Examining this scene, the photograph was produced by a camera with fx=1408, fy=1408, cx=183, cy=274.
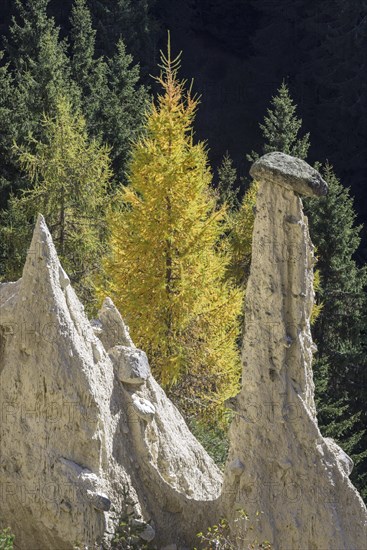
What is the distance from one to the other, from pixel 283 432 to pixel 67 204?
15.9 meters

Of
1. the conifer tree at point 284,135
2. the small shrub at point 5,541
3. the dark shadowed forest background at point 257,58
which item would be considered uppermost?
the dark shadowed forest background at point 257,58

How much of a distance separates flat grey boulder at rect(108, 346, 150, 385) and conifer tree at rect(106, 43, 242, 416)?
26.2ft

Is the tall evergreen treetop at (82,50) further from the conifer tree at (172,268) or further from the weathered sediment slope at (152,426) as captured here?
the weathered sediment slope at (152,426)

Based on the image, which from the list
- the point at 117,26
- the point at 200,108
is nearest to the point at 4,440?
the point at 117,26

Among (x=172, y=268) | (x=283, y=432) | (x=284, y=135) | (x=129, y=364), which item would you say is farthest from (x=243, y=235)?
(x=283, y=432)

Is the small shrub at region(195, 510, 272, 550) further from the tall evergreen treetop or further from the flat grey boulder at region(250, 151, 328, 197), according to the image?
the tall evergreen treetop

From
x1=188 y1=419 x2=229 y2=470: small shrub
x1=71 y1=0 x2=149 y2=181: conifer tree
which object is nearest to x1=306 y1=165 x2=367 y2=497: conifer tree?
x1=71 y1=0 x2=149 y2=181: conifer tree

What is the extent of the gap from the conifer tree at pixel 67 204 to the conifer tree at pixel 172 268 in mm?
4432

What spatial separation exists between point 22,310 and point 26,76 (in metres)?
21.1

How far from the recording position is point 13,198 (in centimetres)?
3084

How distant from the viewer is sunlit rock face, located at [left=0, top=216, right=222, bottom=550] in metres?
13.7

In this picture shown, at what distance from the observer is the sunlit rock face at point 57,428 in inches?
540

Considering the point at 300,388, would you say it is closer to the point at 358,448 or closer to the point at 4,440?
the point at 4,440

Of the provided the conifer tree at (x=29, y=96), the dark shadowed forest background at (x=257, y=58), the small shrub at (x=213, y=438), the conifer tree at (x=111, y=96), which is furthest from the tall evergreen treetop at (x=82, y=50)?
the small shrub at (x=213, y=438)
